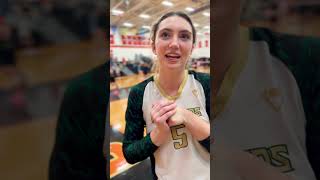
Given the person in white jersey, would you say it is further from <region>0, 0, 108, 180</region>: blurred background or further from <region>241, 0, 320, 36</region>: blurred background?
<region>0, 0, 108, 180</region>: blurred background

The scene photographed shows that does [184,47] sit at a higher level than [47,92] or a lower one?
higher

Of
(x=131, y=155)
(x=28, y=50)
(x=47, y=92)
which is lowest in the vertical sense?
(x=131, y=155)

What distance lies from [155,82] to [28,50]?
0.32m

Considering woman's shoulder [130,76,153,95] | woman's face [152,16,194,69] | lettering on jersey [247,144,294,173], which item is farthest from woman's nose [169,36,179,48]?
lettering on jersey [247,144,294,173]

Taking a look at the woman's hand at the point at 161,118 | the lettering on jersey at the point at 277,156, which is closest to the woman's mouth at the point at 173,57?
the woman's hand at the point at 161,118

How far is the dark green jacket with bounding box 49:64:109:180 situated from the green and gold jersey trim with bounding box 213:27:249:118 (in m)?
0.28

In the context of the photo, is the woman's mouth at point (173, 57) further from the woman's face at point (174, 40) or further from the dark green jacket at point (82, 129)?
the dark green jacket at point (82, 129)

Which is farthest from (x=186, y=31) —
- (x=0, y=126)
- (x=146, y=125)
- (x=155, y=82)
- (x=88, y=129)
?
(x=0, y=126)

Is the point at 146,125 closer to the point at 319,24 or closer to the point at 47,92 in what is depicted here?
the point at 47,92

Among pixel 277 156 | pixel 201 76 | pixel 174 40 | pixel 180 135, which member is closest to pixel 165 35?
pixel 174 40

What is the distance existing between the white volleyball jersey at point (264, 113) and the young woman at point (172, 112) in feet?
0.17

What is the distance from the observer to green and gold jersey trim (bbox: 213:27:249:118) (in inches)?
29.2

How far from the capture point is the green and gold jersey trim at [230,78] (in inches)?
29.2

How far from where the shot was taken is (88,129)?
0.79m
